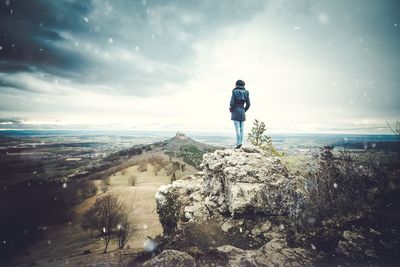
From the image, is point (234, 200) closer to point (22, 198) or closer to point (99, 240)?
point (99, 240)

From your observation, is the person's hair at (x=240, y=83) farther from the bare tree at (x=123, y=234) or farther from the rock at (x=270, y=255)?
the bare tree at (x=123, y=234)

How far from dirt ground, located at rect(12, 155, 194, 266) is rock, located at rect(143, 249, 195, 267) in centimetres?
1050

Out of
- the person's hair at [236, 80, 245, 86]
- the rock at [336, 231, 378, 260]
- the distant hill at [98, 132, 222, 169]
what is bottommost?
the distant hill at [98, 132, 222, 169]

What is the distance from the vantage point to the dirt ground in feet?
71.2

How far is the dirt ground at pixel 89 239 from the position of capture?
21688 mm

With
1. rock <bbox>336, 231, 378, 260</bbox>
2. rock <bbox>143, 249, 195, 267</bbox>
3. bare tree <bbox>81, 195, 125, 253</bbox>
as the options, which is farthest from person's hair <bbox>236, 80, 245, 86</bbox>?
bare tree <bbox>81, 195, 125, 253</bbox>

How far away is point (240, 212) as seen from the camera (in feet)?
27.9

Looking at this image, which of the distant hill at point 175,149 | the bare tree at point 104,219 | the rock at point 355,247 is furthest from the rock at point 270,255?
the distant hill at point 175,149

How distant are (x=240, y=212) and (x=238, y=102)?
16.4 ft

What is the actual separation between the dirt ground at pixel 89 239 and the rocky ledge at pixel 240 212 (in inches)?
317

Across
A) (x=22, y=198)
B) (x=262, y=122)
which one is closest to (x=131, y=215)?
(x=22, y=198)

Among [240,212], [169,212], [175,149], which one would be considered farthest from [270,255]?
[175,149]

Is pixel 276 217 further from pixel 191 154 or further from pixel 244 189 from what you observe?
pixel 191 154

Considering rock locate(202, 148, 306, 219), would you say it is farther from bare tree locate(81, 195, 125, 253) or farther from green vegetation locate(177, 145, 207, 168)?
green vegetation locate(177, 145, 207, 168)
